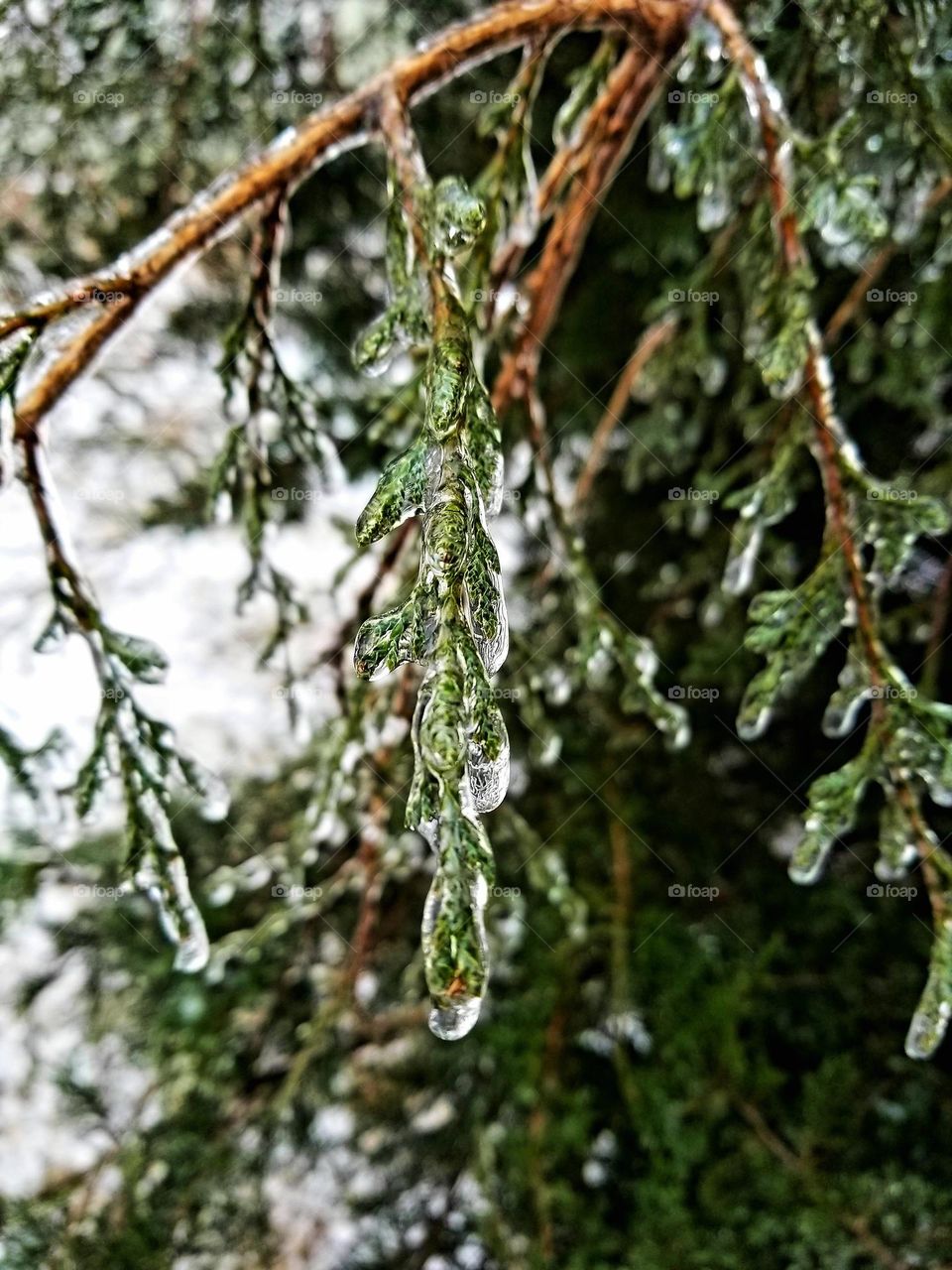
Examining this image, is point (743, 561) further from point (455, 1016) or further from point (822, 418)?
point (455, 1016)

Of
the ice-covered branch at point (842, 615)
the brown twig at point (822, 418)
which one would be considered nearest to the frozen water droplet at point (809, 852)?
the ice-covered branch at point (842, 615)

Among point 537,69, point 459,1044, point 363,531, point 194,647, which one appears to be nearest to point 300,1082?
point 459,1044

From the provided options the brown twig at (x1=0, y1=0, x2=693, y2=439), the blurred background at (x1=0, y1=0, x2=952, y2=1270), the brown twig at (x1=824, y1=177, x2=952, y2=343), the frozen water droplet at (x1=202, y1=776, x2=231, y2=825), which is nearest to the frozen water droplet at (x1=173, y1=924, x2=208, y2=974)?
the frozen water droplet at (x1=202, y1=776, x2=231, y2=825)

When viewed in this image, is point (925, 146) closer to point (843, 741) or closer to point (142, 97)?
point (843, 741)

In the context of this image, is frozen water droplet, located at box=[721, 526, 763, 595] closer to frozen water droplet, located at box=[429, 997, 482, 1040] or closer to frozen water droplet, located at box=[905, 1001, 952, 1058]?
frozen water droplet, located at box=[905, 1001, 952, 1058]

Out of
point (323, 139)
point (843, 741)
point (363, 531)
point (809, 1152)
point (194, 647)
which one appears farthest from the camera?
point (194, 647)

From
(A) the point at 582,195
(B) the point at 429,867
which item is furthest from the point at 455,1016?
(B) the point at 429,867

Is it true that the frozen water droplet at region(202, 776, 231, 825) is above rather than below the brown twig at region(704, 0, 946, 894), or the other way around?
below
